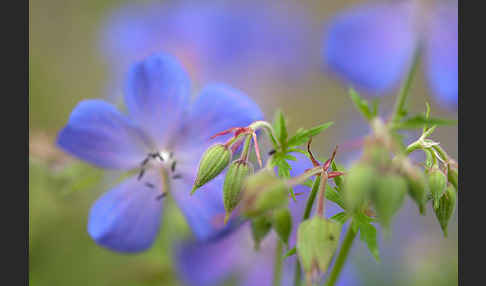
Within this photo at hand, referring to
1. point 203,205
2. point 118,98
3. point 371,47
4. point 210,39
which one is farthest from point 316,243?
point 210,39

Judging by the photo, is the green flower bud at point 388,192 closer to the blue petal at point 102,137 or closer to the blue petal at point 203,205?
the blue petal at point 203,205

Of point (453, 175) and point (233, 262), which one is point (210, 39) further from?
point (453, 175)

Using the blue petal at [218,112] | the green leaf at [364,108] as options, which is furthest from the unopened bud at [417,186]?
the blue petal at [218,112]

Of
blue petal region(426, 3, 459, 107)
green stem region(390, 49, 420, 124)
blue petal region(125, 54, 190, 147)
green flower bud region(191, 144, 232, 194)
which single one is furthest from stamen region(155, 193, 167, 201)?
blue petal region(426, 3, 459, 107)

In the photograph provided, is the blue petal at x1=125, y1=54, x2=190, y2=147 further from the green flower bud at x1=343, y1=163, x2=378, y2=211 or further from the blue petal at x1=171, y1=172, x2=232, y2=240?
the green flower bud at x1=343, y1=163, x2=378, y2=211

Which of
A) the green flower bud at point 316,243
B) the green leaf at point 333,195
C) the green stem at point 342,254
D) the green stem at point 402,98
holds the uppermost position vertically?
the green stem at point 402,98

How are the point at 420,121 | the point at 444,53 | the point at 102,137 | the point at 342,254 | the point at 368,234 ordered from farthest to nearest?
the point at 444,53, the point at 102,137, the point at 342,254, the point at 368,234, the point at 420,121
